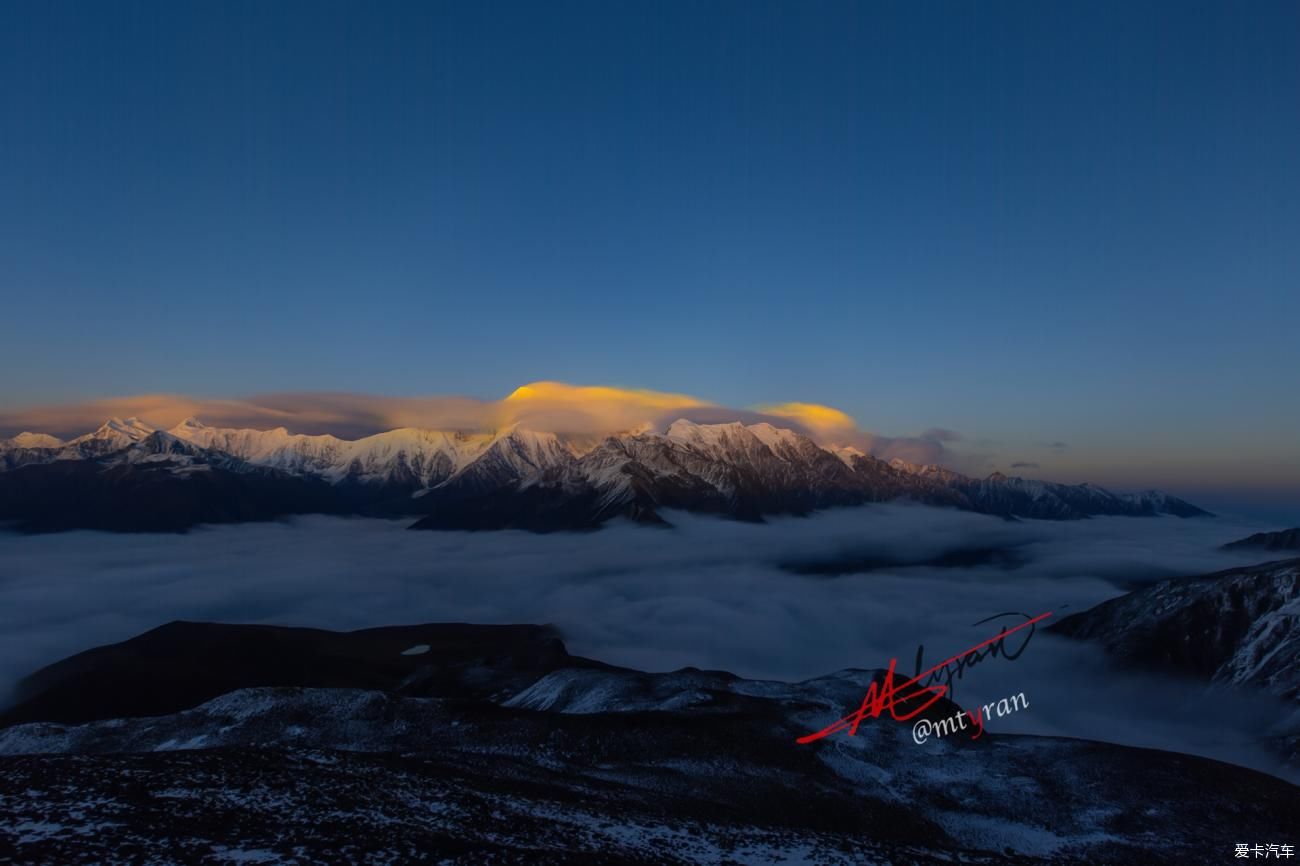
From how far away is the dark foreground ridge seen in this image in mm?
27438

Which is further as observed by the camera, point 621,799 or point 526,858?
point 621,799

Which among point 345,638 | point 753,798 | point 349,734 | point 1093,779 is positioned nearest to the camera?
point 753,798

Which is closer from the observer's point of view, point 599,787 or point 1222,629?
point 599,787

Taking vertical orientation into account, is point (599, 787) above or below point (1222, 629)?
above

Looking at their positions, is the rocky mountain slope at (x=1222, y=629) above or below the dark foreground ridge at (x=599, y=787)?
below

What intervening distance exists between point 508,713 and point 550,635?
133m

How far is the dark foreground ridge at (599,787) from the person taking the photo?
27.4 m

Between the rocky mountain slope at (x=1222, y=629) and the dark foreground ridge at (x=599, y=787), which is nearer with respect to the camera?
the dark foreground ridge at (x=599, y=787)

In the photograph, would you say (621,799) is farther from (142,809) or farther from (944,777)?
(944,777)

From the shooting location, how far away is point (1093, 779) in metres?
58.2

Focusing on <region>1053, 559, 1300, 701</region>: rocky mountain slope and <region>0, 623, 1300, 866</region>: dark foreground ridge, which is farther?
<region>1053, 559, 1300, 701</region>: rocky mountain slope

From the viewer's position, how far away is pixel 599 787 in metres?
46.4

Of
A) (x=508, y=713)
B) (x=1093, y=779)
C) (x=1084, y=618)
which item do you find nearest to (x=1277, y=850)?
(x=1093, y=779)

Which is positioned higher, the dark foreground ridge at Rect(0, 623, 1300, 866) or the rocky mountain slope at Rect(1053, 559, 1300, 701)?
the dark foreground ridge at Rect(0, 623, 1300, 866)
